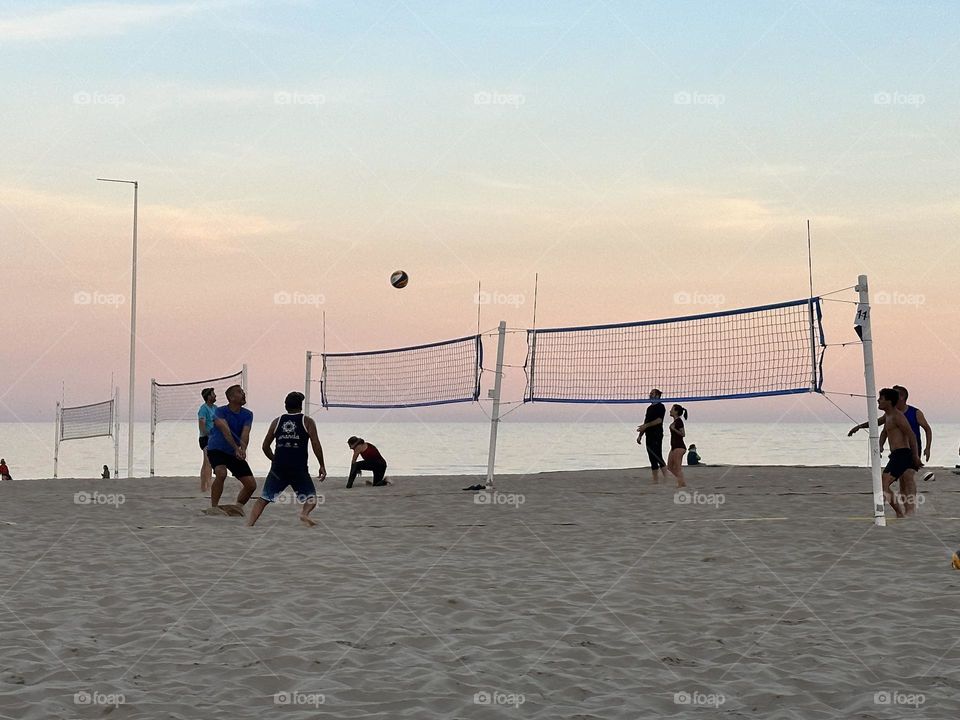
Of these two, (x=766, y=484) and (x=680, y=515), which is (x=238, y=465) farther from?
(x=766, y=484)

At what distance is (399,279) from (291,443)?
7360 mm

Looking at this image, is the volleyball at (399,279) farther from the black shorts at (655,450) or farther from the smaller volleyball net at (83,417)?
the smaller volleyball net at (83,417)

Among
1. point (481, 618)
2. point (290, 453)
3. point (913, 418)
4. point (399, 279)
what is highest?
point (399, 279)

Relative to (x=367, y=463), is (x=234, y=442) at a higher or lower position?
higher

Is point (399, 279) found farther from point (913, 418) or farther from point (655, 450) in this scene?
point (913, 418)

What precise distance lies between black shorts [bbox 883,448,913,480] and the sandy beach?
0.61m

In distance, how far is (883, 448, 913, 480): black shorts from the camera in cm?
1083

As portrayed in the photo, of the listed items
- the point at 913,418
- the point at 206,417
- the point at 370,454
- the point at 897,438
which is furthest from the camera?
the point at 370,454

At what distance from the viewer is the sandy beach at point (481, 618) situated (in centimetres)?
454

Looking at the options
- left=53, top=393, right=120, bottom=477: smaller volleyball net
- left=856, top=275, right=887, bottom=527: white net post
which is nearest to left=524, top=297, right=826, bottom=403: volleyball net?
left=856, top=275, right=887, bottom=527: white net post

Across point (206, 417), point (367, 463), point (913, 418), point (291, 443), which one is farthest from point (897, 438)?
point (206, 417)

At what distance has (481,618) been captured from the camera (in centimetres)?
609

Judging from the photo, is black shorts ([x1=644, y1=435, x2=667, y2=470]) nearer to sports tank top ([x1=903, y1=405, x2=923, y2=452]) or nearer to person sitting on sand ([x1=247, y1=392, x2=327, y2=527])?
sports tank top ([x1=903, y1=405, x2=923, y2=452])

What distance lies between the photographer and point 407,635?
5664mm
